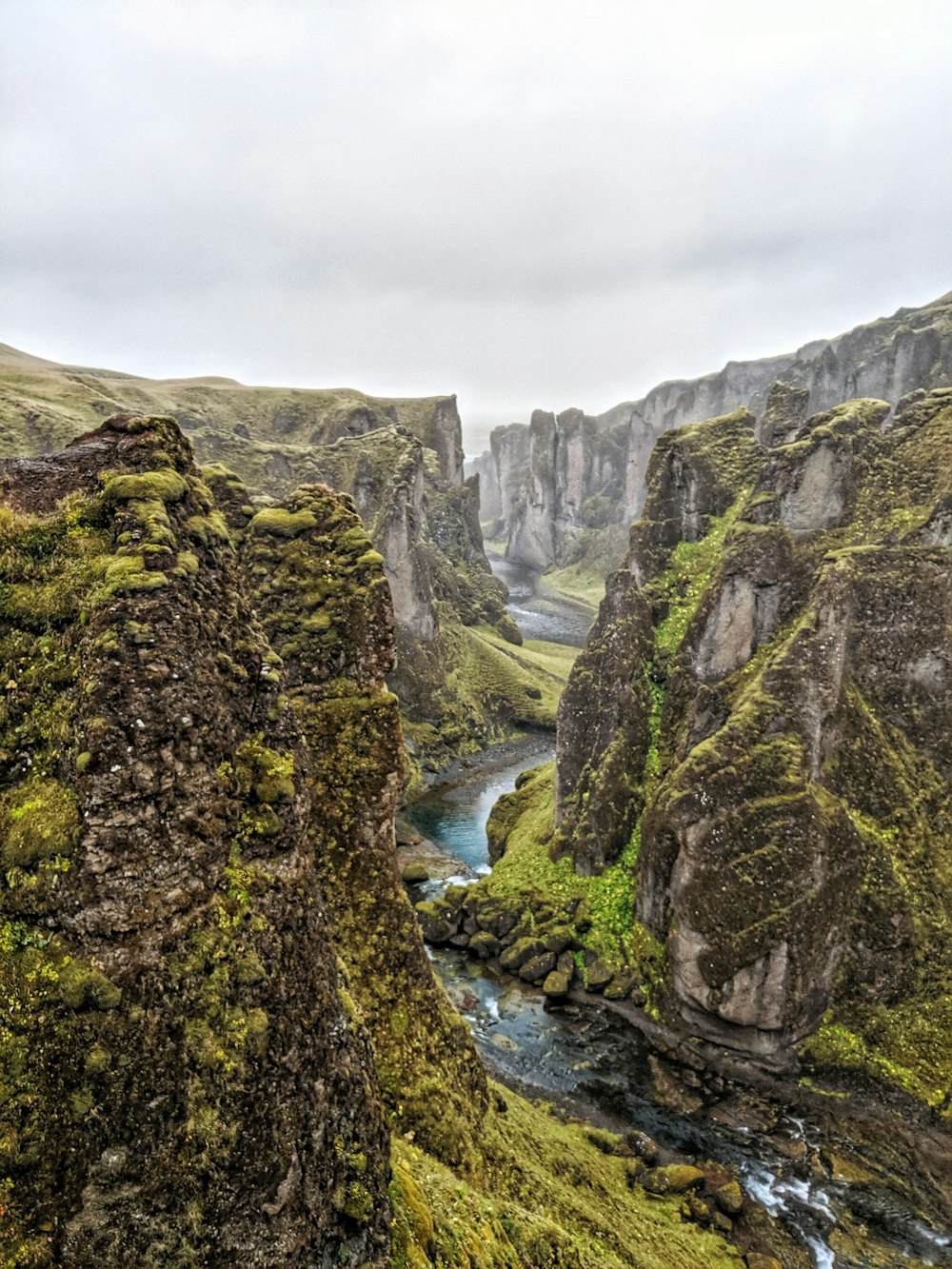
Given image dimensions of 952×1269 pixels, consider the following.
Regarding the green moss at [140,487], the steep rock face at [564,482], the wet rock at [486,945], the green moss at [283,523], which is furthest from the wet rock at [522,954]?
the steep rock face at [564,482]

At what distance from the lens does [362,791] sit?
16.1 metres

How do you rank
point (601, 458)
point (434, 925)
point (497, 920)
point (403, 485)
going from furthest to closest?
point (601, 458)
point (403, 485)
point (434, 925)
point (497, 920)

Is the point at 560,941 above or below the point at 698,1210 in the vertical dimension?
above

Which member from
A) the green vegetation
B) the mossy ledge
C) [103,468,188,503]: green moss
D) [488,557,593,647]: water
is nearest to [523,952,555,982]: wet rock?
the mossy ledge

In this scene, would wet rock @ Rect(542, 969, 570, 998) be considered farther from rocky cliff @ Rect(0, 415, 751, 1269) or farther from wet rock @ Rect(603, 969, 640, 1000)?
rocky cliff @ Rect(0, 415, 751, 1269)

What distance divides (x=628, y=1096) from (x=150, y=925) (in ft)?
79.4

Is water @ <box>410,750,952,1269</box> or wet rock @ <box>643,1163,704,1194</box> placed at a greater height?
wet rock @ <box>643,1163,704,1194</box>

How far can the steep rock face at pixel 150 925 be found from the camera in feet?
23.0

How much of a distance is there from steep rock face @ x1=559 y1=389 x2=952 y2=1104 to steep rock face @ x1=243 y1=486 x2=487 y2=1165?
13.4m

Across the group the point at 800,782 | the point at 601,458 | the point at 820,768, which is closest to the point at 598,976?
the point at 800,782

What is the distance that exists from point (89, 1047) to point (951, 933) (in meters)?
28.5

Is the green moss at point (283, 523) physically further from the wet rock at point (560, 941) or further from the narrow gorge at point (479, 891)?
the wet rock at point (560, 941)

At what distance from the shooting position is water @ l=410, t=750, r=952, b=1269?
1998 centimetres

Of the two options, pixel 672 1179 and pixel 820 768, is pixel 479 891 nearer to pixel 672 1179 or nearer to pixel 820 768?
pixel 672 1179
